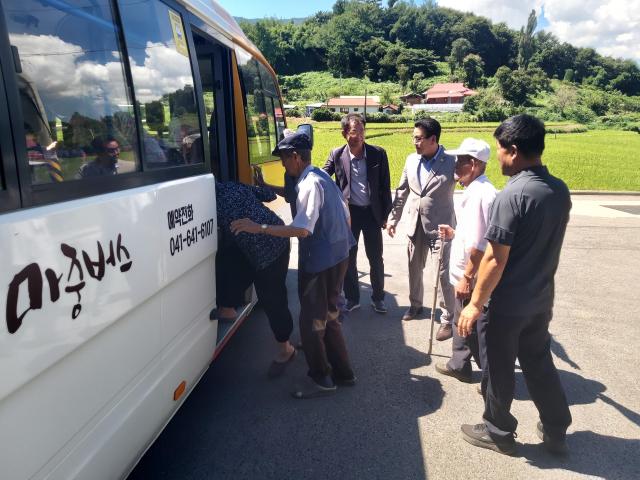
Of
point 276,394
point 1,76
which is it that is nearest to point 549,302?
point 276,394

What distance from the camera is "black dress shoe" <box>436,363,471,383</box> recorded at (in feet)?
11.4

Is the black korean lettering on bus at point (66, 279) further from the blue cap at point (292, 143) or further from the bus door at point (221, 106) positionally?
the bus door at point (221, 106)

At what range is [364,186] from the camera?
4.52m

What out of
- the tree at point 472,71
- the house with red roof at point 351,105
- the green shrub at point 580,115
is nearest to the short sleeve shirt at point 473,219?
the green shrub at point 580,115

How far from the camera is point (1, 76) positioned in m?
1.37

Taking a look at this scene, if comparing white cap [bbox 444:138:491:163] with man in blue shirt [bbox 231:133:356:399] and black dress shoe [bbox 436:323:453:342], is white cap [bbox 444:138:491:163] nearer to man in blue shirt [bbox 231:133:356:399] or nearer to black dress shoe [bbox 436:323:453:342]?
man in blue shirt [bbox 231:133:356:399]

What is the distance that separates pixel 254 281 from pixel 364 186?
5.69ft

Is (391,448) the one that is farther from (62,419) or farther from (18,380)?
(18,380)

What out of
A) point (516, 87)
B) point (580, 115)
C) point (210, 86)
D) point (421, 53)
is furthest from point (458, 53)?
point (210, 86)

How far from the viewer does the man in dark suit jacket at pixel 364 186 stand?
4453 millimetres

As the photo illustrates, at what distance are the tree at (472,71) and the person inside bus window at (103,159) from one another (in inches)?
5031

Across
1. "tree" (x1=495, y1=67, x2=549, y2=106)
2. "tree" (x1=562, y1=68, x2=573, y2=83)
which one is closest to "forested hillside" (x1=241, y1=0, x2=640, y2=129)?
"tree" (x1=562, y1=68, x2=573, y2=83)

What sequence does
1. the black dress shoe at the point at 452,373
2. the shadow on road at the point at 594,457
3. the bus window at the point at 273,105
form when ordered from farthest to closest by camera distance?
the bus window at the point at 273,105 → the black dress shoe at the point at 452,373 → the shadow on road at the point at 594,457

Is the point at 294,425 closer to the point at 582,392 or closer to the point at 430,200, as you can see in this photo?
the point at 582,392
